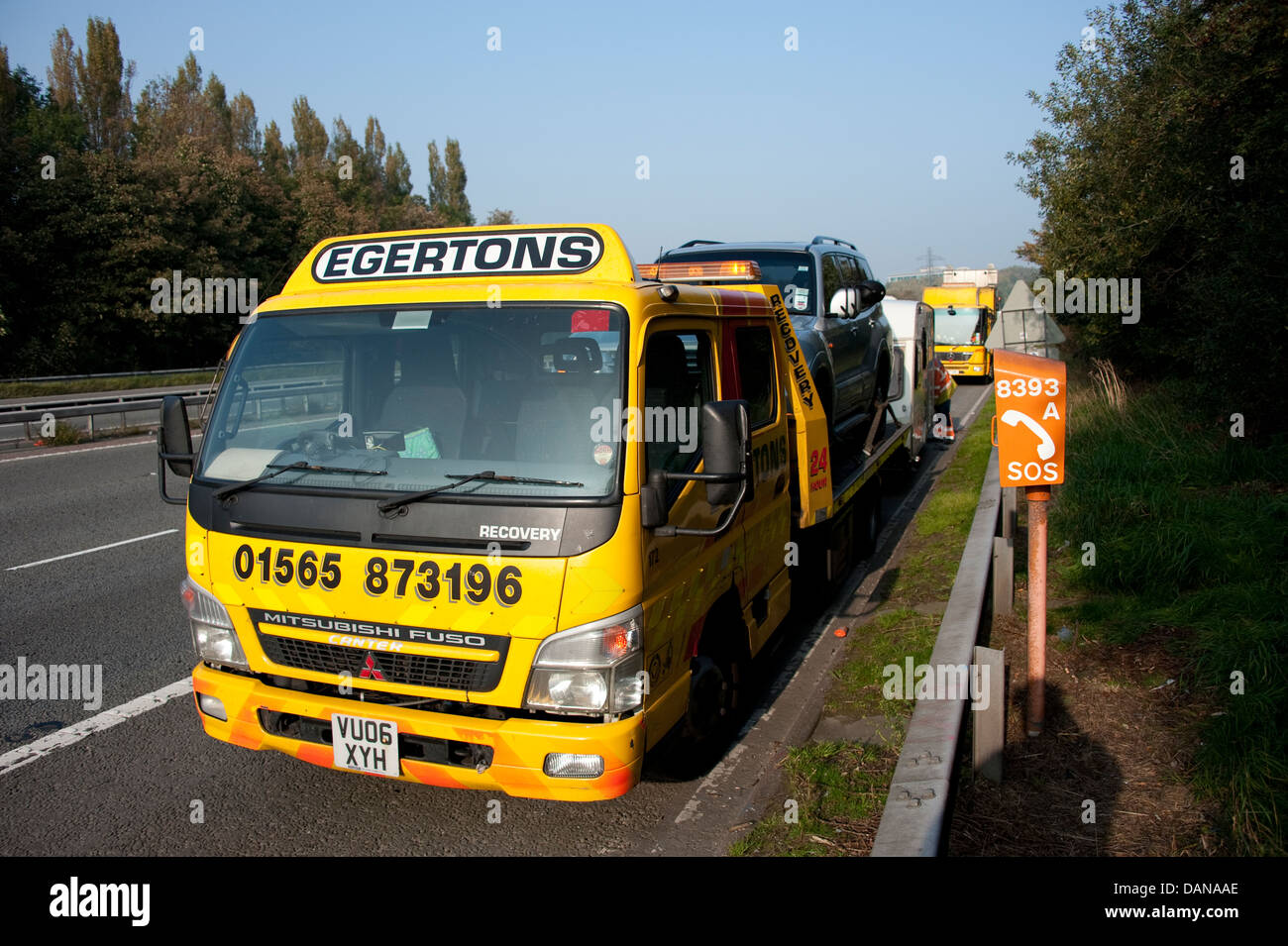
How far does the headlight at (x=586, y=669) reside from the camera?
3.32 meters

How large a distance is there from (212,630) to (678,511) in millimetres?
1972

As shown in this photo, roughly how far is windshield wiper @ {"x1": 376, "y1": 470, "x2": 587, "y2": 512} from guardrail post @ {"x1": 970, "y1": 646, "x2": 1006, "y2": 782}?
1.91 metres

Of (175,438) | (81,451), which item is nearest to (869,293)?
(175,438)

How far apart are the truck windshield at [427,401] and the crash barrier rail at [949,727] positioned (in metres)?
1.54

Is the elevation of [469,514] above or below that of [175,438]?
below

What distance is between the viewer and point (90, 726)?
482 cm

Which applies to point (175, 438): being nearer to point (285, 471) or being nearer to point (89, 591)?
point (285, 471)

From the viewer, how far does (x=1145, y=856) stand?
355cm

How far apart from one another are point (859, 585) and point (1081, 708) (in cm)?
297

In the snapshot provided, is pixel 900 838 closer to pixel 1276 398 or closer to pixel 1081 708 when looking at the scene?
pixel 1081 708

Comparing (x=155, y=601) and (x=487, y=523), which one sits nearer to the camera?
(x=487, y=523)

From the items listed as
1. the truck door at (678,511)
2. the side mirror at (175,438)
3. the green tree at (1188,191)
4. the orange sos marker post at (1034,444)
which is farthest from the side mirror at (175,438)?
the green tree at (1188,191)

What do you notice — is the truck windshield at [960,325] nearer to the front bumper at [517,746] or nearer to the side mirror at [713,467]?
the side mirror at [713,467]

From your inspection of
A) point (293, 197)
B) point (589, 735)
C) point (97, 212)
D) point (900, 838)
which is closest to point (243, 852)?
point (589, 735)
